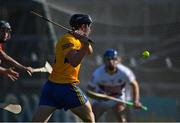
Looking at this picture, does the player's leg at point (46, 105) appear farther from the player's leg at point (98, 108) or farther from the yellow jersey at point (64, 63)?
the player's leg at point (98, 108)

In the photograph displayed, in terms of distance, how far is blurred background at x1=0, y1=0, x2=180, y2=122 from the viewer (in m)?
14.6

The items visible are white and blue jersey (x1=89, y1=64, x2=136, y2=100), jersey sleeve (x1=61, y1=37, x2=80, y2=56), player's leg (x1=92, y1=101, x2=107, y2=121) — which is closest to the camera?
jersey sleeve (x1=61, y1=37, x2=80, y2=56)

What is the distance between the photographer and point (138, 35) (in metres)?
14.9

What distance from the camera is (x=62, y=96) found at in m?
8.83

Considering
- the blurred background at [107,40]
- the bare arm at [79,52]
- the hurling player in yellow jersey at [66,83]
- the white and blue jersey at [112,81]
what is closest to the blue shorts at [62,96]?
the hurling player in yellow jersey at [66,83]

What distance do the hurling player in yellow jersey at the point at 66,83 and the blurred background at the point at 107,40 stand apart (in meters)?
5.60

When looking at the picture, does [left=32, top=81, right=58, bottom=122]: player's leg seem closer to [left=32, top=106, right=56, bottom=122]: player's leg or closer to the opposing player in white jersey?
[left=32, top=106, right=56, bottom=122]: player's leg

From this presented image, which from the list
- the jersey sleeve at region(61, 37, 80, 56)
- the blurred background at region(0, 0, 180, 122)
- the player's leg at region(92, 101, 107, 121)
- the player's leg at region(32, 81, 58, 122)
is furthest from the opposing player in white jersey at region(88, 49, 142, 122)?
the jersey sleeve at region(61, 37, 80, 56)

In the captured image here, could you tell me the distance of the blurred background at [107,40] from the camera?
14.6 m

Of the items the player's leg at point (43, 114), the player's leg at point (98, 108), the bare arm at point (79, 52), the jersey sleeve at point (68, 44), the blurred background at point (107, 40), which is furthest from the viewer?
the blurred background at point (107, 40)

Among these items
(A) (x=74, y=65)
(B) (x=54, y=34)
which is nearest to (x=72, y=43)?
(A) (x=74, y=65)

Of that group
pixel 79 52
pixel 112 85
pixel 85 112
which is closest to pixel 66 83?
pixel 85 112

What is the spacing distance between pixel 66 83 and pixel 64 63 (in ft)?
0.77

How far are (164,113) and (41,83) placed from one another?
241 cm
